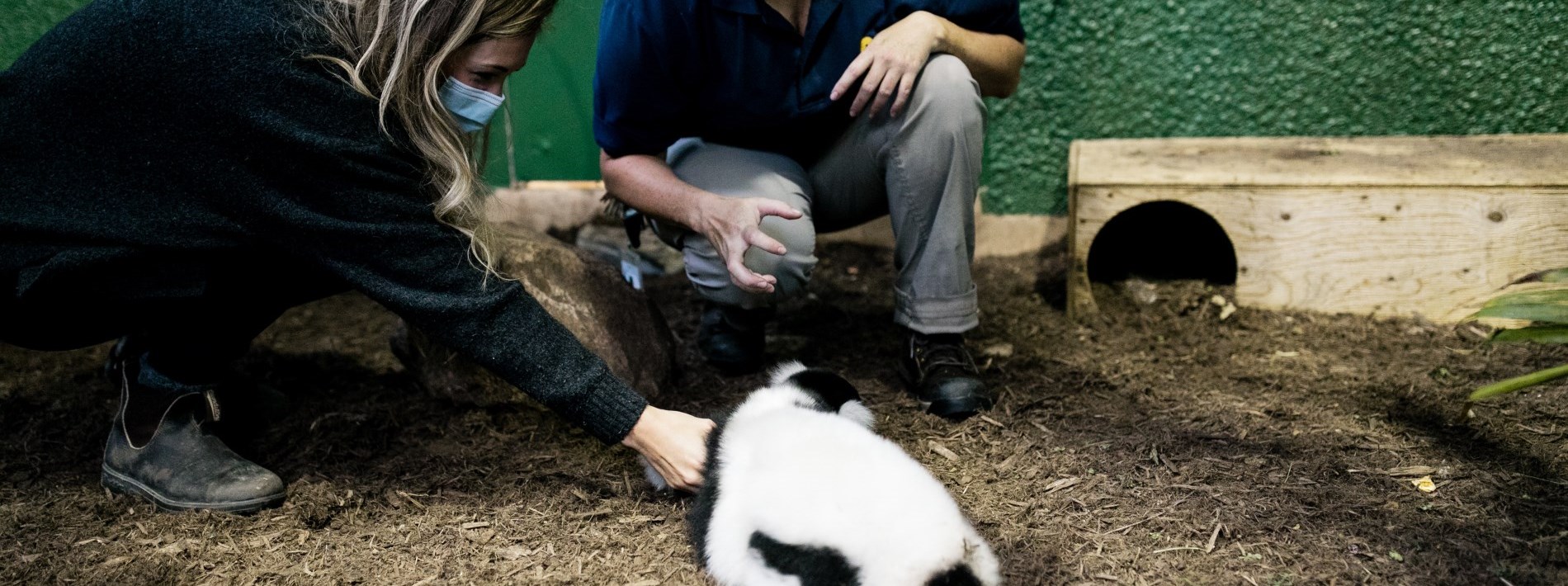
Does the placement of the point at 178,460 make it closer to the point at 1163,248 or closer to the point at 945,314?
the point at 945,314

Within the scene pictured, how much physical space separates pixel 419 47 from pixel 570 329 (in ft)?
3.38

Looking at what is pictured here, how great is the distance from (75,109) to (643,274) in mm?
2419

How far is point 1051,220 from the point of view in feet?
13.9

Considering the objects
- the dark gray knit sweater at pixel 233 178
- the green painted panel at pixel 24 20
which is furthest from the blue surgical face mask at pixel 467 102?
the green painted panel at pixel 24 20

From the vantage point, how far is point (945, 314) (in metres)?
2.73

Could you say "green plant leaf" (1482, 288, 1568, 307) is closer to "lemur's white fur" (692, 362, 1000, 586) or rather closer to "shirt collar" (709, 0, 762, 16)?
"lemur's white fur" (692, 362, 1000, 586)

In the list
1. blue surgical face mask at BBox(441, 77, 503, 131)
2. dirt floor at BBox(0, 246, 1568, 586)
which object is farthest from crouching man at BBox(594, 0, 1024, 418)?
blue surgical face mask at BBox(441, 77, 503, 131)

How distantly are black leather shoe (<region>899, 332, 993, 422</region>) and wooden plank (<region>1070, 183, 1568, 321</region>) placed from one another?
0.90 m

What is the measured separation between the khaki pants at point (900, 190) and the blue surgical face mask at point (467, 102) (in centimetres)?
76

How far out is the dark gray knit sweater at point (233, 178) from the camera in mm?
1929

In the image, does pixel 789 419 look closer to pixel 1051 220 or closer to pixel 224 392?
pixel 224 392

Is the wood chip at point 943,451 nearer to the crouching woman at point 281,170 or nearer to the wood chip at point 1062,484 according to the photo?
the wood chip at point 1062,484

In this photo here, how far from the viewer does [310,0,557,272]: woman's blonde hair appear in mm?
1936

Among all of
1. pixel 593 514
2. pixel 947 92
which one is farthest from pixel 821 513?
pixel 947 92
